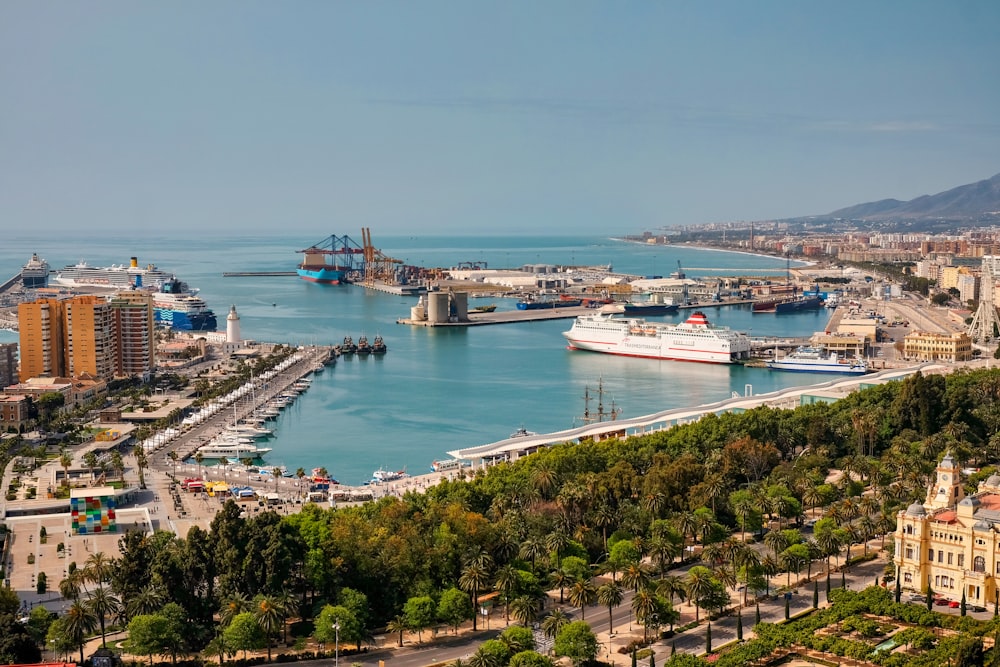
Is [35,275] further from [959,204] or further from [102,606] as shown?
[959,204]

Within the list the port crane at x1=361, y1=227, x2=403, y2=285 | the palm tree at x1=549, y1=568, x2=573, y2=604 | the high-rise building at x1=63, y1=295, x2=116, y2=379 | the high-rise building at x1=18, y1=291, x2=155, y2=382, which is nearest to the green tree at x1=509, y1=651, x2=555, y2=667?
the palm tree at x1=549, y1=568, x2=573, y2=604

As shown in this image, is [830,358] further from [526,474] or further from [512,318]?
[526,474]

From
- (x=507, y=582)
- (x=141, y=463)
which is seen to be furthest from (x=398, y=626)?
(x=141, y=463)

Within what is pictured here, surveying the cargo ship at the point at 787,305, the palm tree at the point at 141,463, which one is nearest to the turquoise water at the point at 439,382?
the cargo ship at the point at 787,305

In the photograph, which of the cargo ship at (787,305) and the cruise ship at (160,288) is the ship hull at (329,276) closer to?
the cruise ship at (160,288)

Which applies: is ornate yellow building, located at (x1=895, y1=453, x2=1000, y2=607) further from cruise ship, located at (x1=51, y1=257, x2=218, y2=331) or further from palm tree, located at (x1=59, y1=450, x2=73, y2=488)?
cruise ship, located at (x1=51, y1=257, x2=218, y2=331)

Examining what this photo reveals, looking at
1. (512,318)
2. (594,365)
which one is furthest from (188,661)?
(512,318)
